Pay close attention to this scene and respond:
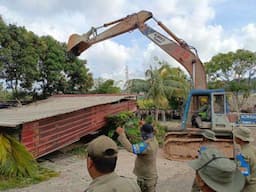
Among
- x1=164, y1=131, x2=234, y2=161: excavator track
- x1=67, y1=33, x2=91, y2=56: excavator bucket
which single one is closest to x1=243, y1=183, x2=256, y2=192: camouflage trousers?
x1=164, y1=131, x2=234, y2=161: excavator track

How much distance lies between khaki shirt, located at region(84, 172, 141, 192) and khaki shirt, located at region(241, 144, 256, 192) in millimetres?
1904

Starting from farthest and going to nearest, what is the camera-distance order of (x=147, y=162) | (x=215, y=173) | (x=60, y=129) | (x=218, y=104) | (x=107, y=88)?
(x=107, y=88)
(x=218, y=104)
(x=60, y=129)
(x=147, y=162)
(x=215, y=173)

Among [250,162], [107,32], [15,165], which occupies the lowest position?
[15,165]

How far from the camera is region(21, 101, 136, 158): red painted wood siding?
7672mm

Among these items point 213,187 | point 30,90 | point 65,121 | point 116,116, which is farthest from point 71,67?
point 213,187

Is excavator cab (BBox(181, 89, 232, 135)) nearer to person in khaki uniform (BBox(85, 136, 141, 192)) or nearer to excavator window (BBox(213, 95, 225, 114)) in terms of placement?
excavator window (BBox(213, 95, 225, 114))

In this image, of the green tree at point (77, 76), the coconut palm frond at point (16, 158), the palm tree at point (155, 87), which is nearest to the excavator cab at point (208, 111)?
the coconut palm frond at point (16, 158)

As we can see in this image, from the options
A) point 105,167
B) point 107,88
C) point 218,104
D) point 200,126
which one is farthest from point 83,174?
point 107,88

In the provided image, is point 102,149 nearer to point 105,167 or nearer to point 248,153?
point 105,167

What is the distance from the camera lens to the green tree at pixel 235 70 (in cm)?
2848

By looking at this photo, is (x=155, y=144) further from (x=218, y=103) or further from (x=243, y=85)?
(x=243, y=85)

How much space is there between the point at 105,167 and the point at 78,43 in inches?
442

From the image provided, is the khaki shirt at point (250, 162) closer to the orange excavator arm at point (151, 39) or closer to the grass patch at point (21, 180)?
the grass patch at point (21, 180)

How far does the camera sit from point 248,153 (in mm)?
3506
